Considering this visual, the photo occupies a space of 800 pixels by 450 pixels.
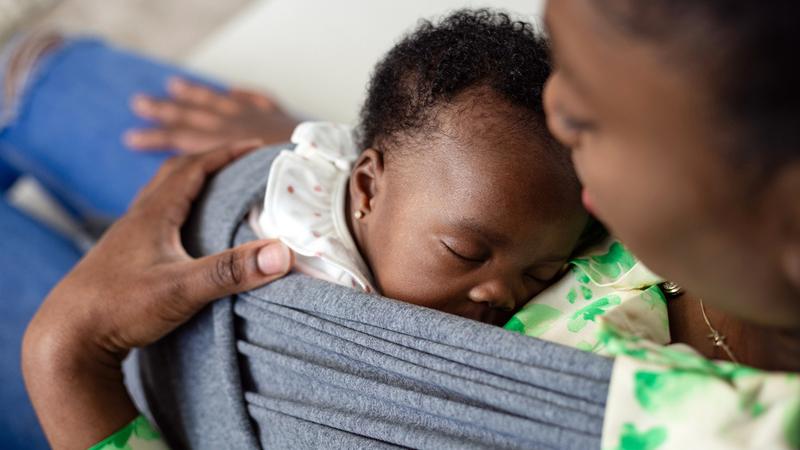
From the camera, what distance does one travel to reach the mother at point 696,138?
0.53 m

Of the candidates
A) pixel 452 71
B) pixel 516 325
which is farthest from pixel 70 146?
pixel 516 325

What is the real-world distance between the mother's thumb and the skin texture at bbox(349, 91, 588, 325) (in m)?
0.15

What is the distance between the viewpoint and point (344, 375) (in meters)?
0.89

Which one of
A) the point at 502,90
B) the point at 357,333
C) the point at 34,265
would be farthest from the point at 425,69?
the point at 34,265

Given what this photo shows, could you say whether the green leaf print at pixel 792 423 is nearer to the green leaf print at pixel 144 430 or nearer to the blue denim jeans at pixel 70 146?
the green leaf print at pixel 144 430

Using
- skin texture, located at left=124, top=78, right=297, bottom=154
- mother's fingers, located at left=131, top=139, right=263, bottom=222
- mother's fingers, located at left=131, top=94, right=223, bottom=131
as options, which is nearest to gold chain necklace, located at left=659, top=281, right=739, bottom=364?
mother's fingers, located at left=131, top=139, right=263, bottom=222

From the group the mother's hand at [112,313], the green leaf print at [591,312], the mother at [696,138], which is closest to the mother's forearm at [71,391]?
the mother's hand at [112,313]

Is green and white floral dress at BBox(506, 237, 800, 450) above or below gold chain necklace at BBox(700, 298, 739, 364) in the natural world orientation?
above

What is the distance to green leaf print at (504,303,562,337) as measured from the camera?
98cm

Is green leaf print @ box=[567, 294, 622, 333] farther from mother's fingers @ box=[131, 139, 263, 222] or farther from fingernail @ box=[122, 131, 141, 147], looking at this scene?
fingernail @ box=[122, 131, 141, 147]

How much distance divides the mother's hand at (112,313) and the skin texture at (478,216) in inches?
6.7

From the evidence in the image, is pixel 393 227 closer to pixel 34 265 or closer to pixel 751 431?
pixel 751 431

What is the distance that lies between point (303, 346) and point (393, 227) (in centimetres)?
21

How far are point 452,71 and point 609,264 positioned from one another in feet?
1.12
